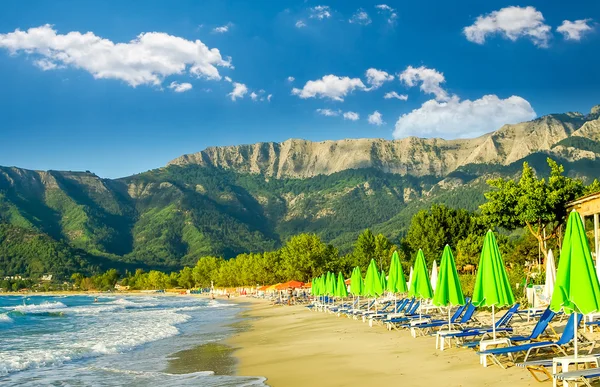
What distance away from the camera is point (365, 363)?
43.0 ft

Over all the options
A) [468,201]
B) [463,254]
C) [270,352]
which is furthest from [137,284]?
[270,352]

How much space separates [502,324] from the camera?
47.4 ft

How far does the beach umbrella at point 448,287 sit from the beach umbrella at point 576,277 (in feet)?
17.2

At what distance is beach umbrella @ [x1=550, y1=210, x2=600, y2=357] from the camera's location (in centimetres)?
786

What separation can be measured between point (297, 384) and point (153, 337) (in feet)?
49.6

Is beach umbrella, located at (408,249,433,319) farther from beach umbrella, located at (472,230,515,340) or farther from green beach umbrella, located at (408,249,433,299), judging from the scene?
beach umbrella, located at (472,230,515,340)

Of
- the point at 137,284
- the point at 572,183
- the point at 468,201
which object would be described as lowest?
the point at 137,284

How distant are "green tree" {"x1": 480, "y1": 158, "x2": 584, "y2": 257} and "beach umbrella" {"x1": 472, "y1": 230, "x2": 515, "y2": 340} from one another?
17.5m

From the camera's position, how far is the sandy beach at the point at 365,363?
400 inches

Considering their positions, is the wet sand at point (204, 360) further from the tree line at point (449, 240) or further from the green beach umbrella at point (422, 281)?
the tree line at point (449, 240)

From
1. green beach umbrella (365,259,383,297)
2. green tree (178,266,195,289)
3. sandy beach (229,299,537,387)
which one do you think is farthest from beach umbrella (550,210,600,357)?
green tree (178,266,195,289)

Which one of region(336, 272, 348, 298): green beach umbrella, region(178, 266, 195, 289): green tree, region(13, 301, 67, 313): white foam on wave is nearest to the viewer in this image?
region(336, 272, 348, 298): green beach umbrella

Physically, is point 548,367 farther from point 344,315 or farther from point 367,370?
point 344,315

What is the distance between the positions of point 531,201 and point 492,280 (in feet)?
58.5
